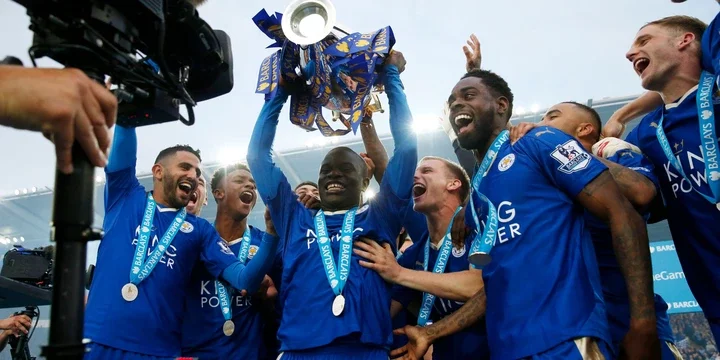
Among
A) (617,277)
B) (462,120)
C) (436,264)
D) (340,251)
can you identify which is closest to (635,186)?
(617,277)

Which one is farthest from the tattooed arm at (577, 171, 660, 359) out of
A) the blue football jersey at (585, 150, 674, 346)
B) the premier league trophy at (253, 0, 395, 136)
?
the premier league trophy at (253, 0, 395, 136)

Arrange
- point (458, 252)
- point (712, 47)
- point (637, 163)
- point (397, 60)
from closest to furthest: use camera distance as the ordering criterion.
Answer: point (712, 47) < point (637, 163) < point (458, 252) < point (397, 60)

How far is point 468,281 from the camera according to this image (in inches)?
112

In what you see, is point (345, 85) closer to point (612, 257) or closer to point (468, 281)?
point (468, 281)

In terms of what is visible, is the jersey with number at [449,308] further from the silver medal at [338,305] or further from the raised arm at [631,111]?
the raised arm at [631,111]

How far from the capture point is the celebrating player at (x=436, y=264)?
287 cm

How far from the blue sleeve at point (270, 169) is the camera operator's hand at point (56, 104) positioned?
218cm

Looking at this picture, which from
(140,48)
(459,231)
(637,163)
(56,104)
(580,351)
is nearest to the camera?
(56,104)

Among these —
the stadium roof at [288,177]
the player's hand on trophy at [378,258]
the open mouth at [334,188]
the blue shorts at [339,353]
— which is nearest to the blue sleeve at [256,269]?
the open mouth at [334,188]

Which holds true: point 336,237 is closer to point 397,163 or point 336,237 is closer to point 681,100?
point 397,163

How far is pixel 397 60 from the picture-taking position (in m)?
3.49

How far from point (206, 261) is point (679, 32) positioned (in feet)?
10.8

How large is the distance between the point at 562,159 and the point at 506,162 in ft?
0.92

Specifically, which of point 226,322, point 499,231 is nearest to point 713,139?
point 499,231
